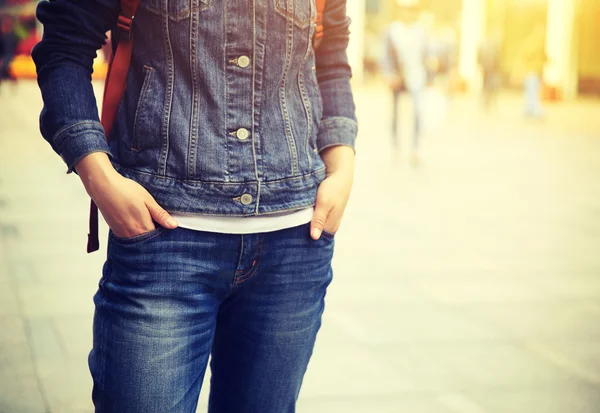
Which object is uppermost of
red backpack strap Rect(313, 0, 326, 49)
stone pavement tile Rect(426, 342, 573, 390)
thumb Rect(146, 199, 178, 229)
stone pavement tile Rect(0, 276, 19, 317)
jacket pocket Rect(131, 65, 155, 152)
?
red backpack strap Rect(313, 0, 326, 49)

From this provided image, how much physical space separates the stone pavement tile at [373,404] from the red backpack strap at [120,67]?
1.85m

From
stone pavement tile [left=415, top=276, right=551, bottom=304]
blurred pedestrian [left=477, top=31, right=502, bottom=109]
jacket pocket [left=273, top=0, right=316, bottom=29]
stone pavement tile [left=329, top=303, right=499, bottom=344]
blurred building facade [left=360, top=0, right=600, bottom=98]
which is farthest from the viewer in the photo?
blurred building facade [left=360, top=0, right=600, bottom=98]

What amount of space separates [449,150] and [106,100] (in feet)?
33.0

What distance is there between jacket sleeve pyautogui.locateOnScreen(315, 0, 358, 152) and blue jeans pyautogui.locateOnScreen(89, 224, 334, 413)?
0.74 ft

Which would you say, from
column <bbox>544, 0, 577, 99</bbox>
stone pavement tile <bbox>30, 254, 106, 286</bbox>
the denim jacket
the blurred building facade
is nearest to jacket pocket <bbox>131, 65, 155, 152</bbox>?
the denim jacket

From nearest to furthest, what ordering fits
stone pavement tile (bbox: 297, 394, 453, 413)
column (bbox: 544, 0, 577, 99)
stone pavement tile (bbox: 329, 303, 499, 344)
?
stone pavement tile (bbox: 297, 394, 453, 413), stone pavement tile (bbox: 329, 303, 499, 344), column (bbox: 544, 0, 577, 99)

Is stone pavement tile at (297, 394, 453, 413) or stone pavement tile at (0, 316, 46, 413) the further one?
stone pavement tile at (297, 394, 453, 413)

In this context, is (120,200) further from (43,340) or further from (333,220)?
(43,340)

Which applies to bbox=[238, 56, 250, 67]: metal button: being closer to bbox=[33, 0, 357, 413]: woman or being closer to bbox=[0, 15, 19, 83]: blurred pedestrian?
bbox=[33, 0, 357, 413]: woman

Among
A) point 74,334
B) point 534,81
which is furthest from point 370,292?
point 534,81

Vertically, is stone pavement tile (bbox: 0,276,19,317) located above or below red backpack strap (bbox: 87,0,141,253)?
below

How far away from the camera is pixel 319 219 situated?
1.52 metres

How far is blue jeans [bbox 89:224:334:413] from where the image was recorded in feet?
4.59

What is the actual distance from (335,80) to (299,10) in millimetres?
225
